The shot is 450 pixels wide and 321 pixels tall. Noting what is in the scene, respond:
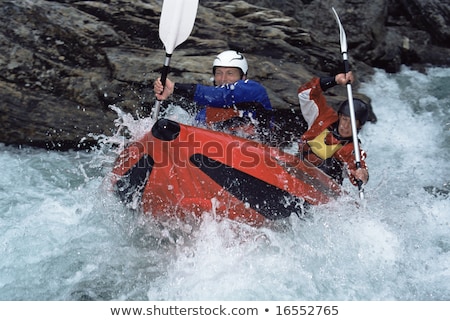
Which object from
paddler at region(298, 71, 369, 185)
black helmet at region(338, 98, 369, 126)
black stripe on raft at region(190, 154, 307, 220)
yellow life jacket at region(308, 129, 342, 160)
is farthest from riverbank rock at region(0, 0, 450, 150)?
black stripe on raft at region(190, 154, 307, 220)

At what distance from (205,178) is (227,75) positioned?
1.35 meters

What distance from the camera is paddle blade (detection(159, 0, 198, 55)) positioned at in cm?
402

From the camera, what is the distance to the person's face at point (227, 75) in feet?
14.7

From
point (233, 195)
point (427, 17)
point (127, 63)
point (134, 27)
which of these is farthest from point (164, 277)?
point (427, 17)

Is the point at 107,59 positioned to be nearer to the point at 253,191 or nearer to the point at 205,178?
the point at 205,178

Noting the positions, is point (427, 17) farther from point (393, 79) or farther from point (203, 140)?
point (203, 140)

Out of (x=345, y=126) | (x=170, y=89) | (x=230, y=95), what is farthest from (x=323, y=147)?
(x=170, y=89)

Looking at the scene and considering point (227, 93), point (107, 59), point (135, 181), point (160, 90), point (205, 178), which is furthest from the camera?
point (107, 59)

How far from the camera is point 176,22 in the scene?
4.03 m

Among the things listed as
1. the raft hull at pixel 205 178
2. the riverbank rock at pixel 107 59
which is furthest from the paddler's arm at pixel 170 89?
the riverbank rock at pixel 107 59

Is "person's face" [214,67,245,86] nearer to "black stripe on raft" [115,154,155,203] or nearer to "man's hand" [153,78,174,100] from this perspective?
"man's hand" [153,78,174,100]

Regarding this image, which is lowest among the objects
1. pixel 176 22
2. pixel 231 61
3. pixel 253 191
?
pixel 253 191

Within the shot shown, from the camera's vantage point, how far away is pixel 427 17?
9.26 m

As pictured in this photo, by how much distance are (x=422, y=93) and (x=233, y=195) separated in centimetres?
525
